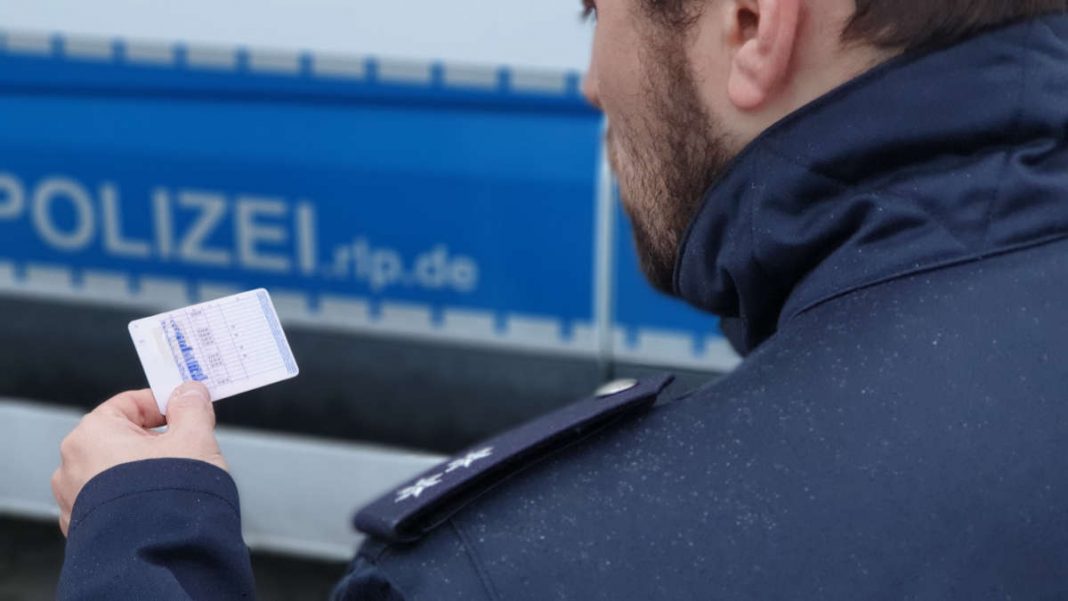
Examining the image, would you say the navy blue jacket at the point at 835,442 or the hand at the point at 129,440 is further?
the hand at the point at 129,440

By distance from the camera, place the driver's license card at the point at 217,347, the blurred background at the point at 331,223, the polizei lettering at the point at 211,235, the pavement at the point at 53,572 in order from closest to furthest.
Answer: the driver's license card at the point at 217,347, the blurred background at the point at 331,223, the polizei lettering at the point at 211,235, the pavement at the point at 53,572

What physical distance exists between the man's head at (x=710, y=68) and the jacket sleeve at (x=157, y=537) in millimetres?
436

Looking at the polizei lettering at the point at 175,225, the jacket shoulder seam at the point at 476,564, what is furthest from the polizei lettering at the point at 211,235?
the jacket shoulder seam at the point at 476,564

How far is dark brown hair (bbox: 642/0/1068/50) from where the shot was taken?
37.4 inches

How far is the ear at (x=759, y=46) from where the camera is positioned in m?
0.97

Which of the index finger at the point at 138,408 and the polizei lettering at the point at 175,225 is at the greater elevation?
the index finger at the point at 138,408

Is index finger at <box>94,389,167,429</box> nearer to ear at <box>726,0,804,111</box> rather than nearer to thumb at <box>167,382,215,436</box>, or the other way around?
thumb at <box>167,382,215,436</box>

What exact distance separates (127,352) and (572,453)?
6.51ft

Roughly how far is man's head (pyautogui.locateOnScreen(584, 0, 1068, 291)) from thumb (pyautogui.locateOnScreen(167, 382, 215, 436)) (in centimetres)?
40

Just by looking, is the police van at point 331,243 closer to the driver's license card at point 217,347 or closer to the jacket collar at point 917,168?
the driver's license card at point 217,347

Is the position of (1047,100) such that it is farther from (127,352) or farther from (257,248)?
(127,352)

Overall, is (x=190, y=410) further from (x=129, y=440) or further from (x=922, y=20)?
(x=922, y=20)

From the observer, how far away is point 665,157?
1.15m

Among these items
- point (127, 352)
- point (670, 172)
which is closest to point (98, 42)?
point (127, 352)
